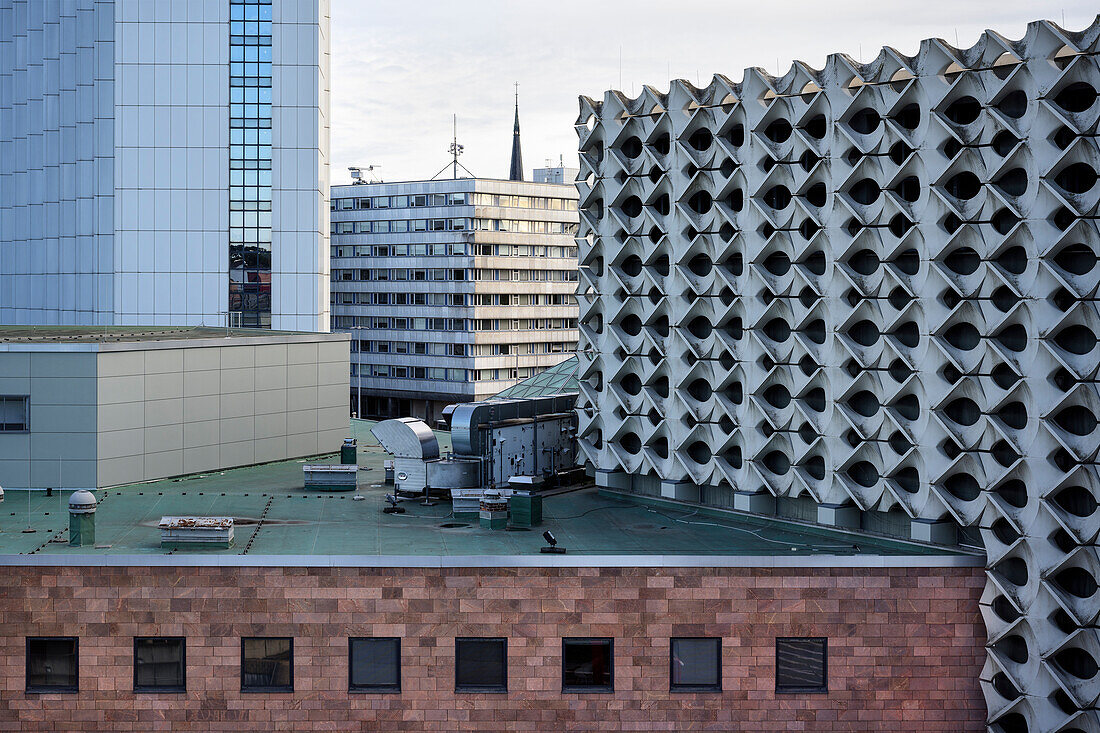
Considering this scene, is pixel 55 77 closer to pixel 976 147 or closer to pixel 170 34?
pixel 170 34

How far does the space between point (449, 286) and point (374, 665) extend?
4488 inches

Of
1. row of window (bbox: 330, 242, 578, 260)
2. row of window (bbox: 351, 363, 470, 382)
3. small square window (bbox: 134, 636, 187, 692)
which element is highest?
row of window (bbox: 330, 242, 578, 260)

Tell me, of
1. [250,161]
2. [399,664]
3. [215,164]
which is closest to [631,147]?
[399,664]

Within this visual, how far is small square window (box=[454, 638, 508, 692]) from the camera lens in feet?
125

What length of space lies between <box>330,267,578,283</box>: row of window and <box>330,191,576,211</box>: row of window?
7810 mm

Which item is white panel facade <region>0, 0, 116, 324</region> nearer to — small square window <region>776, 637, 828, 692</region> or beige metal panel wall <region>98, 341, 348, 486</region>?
beige metal panel wall <region>98, 341, 348, 486</region>

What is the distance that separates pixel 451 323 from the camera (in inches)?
5950

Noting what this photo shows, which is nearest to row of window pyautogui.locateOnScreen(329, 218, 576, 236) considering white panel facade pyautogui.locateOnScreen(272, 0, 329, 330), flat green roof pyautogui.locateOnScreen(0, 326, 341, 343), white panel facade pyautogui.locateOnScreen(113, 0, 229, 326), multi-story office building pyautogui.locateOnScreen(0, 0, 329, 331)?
multi-story office building pyautogui.locateOnScreen(0, 0, 329, 331)

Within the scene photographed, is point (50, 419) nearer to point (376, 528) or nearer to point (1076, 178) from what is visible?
point (376, 528)

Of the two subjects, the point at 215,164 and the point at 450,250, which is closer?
the point at 215,164

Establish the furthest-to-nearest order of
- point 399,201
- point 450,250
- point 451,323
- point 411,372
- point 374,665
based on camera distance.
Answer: point 411,372 → point 399,201 → point 451,323 → point 450,250 → point 374,665

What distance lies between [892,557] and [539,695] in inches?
448

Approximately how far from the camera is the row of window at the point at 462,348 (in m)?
150

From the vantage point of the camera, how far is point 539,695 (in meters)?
37.9
